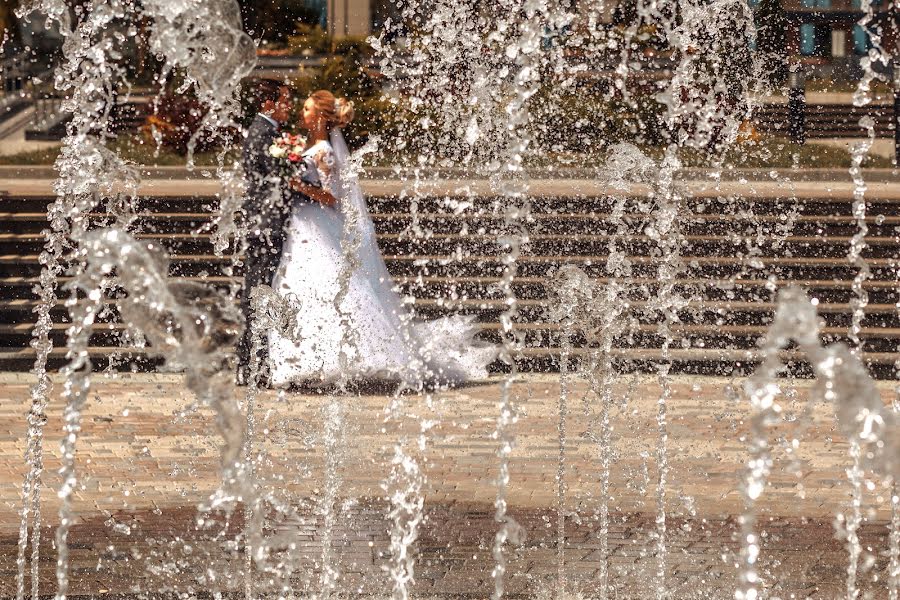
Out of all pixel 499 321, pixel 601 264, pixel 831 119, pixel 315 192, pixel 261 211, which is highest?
pixel 831 119

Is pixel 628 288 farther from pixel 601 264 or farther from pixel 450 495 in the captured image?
pixel 450 495

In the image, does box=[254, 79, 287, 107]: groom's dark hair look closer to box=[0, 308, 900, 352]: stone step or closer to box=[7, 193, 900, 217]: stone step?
box=[0, 308, 900, 352]: stone step

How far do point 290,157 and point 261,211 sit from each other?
0.41 metres

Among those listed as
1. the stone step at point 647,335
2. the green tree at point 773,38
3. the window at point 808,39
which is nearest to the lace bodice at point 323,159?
the stone step at point 647,335

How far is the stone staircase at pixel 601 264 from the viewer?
11.7 metres

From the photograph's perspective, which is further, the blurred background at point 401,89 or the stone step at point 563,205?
the blurred background at point 401,89

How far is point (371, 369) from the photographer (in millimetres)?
10547

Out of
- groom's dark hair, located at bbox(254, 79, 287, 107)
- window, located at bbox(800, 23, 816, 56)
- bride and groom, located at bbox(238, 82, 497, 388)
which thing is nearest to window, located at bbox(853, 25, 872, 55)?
window, located at bbox(800, 23, 816, 56)

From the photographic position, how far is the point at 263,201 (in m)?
10.6

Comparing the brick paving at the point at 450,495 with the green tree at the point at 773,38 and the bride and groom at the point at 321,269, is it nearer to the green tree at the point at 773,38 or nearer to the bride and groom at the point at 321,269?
the bride and groom at the point at 321,269

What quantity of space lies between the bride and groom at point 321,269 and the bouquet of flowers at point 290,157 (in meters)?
0.01

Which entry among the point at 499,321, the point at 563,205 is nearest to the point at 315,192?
the point at 499,321

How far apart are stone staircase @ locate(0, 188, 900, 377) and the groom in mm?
1095

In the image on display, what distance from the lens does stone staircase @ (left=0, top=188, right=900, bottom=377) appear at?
1172cm
